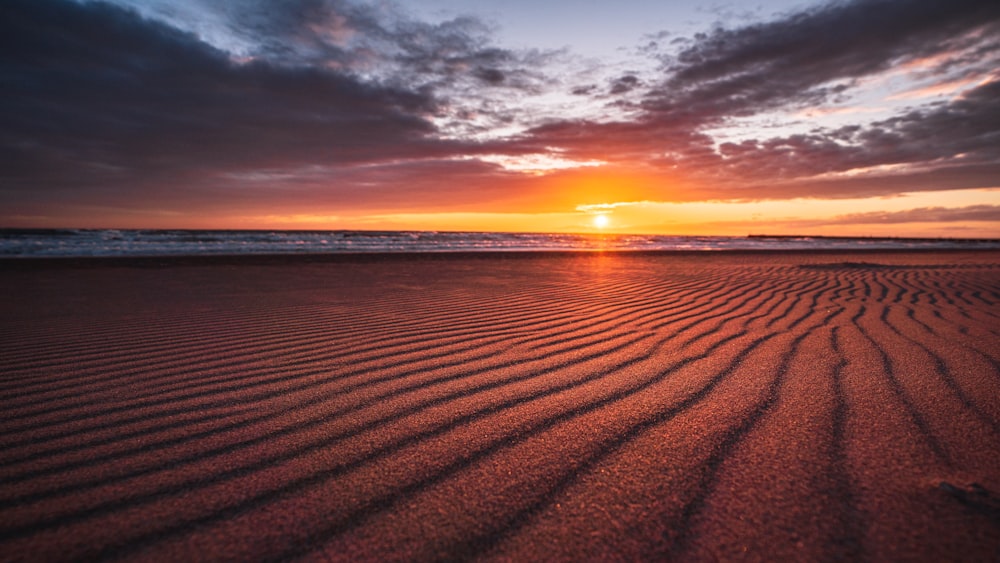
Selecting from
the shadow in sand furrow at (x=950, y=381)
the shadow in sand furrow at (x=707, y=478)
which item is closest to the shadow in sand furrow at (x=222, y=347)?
the shadow in sand furrow at (x=707, y=478)

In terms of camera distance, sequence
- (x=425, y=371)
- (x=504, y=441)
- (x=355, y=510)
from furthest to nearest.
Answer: (x=425, y=371), (x=504, y=441), (x=355, y=510)

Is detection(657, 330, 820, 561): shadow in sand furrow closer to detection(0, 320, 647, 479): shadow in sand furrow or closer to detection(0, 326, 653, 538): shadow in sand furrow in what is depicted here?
detection(0, 326, 653, 538): shadow in sand furrow

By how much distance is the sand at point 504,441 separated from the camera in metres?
1.14

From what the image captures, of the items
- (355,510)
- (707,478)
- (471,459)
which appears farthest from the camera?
(471,459)

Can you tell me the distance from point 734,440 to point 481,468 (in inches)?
36.8

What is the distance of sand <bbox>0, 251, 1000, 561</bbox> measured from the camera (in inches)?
45.1

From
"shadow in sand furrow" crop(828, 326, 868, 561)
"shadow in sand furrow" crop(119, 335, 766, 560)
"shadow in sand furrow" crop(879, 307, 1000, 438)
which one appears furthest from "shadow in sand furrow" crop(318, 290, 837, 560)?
"shadow in sand furrow" crop(879, 307, 1000, 438)

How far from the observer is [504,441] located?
1647 millimetres

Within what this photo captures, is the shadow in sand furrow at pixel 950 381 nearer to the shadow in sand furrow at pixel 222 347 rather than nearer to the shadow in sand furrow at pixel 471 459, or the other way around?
the shadow in sand furrow at pixel 471 459

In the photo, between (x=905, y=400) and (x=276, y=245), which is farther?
(x=276, y=245)

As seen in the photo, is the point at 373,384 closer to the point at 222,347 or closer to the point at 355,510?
the point at 355,510

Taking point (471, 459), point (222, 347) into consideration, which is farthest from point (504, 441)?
point (222, 347)

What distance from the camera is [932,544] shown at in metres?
1.09

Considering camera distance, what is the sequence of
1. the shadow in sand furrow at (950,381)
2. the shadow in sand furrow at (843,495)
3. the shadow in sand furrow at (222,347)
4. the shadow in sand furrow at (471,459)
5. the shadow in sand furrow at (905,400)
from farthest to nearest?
1. the shadow in sand furrow at (222,347)
2. the shadow in sand furrow at (950,381)
3. the shadow in sand furrow at (905,400)
4. the shadow in sand furrow at (471,459)
5. the shadow in sand furrow at (843,495)
